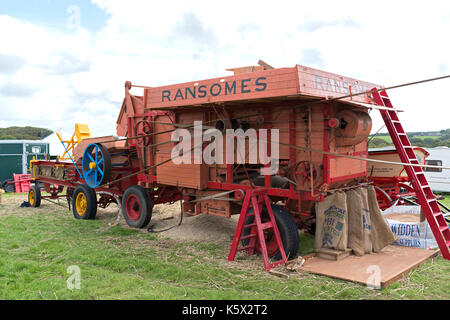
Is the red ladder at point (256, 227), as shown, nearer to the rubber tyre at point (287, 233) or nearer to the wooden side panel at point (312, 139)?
the rubber tyre at point (287, 233)

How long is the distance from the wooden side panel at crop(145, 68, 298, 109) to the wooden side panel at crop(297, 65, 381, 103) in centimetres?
14

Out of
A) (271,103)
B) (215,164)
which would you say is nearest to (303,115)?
(271,103)

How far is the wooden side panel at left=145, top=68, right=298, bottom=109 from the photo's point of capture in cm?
490

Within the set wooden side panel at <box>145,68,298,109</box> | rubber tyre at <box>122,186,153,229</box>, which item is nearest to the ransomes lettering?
wooden side panel at <box>145,68,298,109</box>

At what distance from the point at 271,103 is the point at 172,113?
241cm

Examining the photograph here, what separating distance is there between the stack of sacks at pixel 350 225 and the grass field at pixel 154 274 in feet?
2.25

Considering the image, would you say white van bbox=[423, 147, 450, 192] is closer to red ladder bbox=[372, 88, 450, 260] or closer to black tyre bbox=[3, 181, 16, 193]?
red ladder bbox=[372, 88, 450, 260]

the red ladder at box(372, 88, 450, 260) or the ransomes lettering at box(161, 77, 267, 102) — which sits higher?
the ransomes lettering at box(161, 77, 267, 102)

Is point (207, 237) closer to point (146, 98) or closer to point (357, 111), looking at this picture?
point (146, 98)

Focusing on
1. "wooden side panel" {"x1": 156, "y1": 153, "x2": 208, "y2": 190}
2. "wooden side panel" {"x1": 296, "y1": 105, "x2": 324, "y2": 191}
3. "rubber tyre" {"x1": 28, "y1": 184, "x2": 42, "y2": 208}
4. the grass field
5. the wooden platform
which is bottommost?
the grass field

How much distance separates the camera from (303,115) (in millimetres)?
5641

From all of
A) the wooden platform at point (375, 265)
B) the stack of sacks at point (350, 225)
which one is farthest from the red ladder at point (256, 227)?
the stack of sacks at point (350, 225)

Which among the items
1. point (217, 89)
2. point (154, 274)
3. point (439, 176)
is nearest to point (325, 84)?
point (217, 89)

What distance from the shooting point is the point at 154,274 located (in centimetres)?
518
